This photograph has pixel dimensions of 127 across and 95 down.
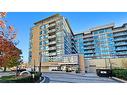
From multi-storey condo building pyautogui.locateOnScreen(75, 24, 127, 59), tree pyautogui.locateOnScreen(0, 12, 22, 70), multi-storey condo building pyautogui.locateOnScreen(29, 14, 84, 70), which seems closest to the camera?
tree pyautogui.locateOnScreen(0, 12, 22, 70)

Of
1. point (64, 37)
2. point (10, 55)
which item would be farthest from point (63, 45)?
point (10, 55)

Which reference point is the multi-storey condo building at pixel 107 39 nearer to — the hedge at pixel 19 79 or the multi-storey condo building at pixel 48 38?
the multi-storey condo building at pixel 48 38

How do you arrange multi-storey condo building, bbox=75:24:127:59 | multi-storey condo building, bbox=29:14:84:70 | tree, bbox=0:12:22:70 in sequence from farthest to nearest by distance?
multi-storey condo building, bbox=75:24:127:59 < multi-storey condo building, bbox=29:14:84:70 < tree, bbox=0:12:22:70

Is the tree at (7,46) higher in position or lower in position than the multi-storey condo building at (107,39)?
lower

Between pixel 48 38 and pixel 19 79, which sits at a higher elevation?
pixel 48 38

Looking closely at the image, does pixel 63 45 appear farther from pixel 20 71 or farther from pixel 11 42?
pixel 11 42

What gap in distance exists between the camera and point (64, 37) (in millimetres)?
8711

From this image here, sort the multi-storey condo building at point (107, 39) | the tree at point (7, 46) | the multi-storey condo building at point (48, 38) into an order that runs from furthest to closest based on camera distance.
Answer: the multi-storey condo building at point (107, 39)
the multi-storey condo building at point (48, 38)
the tree at point (7, 46)

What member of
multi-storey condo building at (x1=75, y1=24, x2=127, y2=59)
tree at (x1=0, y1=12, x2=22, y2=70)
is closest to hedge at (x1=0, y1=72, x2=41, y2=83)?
A: tree at (x1=0, y1=12, x2=22, y2=70)

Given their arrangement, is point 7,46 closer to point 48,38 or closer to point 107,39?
point 48,38

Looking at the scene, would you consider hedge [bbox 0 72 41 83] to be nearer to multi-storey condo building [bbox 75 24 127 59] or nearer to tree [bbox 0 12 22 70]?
tree [bbox 0 12 22 70]

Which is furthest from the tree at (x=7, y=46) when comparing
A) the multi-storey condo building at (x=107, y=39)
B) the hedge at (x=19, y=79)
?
the multi-storey condo building at (x=107, y=39)

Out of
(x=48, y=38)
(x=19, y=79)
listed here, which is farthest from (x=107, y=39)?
(x=19, y=79)

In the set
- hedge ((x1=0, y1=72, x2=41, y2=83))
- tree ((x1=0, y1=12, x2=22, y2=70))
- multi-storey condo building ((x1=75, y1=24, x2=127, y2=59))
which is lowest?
hedge ((x1=0, y1=72, x2=41, y2=83))
